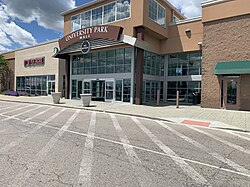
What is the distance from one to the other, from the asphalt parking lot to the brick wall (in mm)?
9393

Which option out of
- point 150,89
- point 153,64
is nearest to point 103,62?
point 153,64

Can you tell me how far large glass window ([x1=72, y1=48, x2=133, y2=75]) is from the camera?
2027 cm

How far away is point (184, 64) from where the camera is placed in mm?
22375

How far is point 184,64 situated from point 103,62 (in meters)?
8.90

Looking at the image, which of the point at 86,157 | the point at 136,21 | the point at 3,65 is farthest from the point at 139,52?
the point at 3,65

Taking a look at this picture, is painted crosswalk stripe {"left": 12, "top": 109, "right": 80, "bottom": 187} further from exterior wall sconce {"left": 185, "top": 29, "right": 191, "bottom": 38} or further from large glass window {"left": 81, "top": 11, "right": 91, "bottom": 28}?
large glass window {"left": 81, "top": 11, "right": 91, "bottom": 28}

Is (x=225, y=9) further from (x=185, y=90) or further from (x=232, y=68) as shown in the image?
(x=185, y=90)

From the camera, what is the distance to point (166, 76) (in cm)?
2364

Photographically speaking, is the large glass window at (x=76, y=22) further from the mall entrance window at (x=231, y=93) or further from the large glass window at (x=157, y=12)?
the mall entrance window at (x=231, y=93)

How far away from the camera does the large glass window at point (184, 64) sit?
2150 centimetres

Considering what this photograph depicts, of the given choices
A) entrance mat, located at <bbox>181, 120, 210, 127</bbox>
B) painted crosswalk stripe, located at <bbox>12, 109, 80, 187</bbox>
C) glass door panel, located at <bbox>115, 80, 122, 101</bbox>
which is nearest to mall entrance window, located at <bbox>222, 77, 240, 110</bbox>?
entrance mat, located at <bbox>181, 120, 210, 127</bbox>

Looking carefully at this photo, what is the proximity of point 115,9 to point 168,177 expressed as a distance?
19.6m

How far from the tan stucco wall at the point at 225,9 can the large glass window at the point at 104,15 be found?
23.3 ft

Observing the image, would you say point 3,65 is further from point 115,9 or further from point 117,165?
point 117,165
